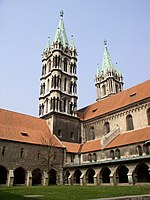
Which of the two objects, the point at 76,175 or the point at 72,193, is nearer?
the point at 72,193

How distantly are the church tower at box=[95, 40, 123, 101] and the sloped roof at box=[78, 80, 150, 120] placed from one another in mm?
14599

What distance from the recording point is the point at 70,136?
131 ft

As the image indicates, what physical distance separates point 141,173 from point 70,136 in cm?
1730

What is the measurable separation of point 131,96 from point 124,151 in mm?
11453

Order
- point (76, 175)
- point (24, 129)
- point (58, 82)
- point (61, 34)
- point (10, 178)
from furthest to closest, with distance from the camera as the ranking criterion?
point (61, 34)
point (58, 82)
point (24, 129)
point (76, 175)
point (10, 178)

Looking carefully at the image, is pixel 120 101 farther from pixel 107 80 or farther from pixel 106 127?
pixel 107 80

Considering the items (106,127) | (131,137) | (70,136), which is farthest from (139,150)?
(70,136)

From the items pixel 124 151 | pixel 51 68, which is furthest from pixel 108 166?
pixel 51 68

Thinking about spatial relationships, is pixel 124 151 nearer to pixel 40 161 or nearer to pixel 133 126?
pixel 133 126

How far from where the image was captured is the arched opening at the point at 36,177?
31.1m

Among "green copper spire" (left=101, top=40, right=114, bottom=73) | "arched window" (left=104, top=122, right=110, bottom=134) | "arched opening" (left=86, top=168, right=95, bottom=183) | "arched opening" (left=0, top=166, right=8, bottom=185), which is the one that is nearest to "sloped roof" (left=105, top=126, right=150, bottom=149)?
"arched window" (left=104, top=122, right=110, bottom=134)

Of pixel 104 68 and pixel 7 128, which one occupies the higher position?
pixel 104 68

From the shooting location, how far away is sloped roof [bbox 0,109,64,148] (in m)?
30.7

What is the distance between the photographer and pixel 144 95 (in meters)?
33.1
